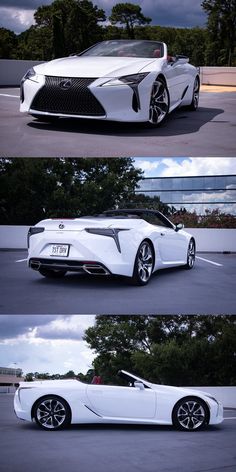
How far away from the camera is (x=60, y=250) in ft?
23.3

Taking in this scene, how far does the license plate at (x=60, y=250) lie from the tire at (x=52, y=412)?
4.23ft

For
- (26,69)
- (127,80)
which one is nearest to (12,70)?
(26,69)

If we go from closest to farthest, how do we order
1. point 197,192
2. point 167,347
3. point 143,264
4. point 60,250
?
point 60,250 → point 143,264 → point 197,192 → point 167,347

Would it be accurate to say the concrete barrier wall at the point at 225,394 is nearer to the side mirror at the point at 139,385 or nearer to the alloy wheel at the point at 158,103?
the side mirror at the point at 139,385

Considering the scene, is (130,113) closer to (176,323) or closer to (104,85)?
(104,85)

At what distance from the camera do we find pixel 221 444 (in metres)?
6.23

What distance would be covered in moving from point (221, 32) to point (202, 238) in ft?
6.81

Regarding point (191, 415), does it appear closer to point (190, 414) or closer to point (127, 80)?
point (190, 414)

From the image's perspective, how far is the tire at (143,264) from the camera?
723cm

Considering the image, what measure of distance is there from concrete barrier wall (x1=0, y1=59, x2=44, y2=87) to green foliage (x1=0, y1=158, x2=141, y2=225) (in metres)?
0.91

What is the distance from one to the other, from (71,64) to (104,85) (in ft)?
1.41

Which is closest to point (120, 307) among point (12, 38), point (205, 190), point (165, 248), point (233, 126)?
point (165, 248)

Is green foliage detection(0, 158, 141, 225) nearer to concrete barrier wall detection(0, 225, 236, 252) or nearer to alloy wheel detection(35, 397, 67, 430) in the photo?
concrete barrier wall detection(0, 225, 236, 252)

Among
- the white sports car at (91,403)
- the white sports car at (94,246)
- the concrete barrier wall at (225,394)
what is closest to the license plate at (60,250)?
the white sports car at (94,246)
